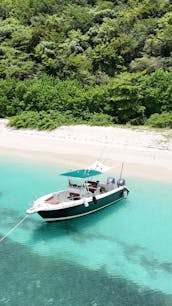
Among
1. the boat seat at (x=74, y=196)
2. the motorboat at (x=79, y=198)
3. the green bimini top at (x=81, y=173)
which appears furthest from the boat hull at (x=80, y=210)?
the green bimini top at (x=81, y=173)

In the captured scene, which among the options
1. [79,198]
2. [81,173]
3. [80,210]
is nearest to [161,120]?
[81,173]

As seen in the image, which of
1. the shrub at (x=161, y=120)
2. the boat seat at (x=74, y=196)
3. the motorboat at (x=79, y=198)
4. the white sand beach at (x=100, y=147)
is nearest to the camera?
the motorboat at (x=79, y=198)

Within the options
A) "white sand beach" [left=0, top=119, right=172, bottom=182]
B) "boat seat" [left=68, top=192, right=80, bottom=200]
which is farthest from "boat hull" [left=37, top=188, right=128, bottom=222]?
"white sand beach" [left=0, top=119, right=172, bottom=182]

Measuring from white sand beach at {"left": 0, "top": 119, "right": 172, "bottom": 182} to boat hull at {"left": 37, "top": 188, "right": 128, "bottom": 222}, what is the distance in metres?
4.67

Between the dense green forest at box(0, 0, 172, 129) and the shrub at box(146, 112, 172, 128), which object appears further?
the dense green forest at box(0, 0, 172, 129)

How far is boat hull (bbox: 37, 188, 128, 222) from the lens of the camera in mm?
21767

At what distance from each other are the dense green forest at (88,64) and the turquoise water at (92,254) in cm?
1343

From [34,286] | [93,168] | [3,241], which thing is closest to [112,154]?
[93,168]

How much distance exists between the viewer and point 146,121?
3853cm

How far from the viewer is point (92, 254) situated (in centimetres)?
1927

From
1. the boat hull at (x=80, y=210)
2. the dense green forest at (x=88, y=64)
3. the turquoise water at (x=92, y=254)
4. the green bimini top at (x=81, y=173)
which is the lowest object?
the turquoise water at (x=92, y=254)

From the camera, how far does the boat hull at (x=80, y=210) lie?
2177 cm

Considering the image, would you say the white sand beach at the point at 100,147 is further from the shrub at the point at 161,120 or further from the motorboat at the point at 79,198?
the motorboat at the point at 79,198

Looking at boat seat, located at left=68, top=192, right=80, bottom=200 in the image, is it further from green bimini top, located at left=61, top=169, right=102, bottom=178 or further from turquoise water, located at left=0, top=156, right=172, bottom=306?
turquoise water, located at left=0, top=156, right=172, bottom=306
